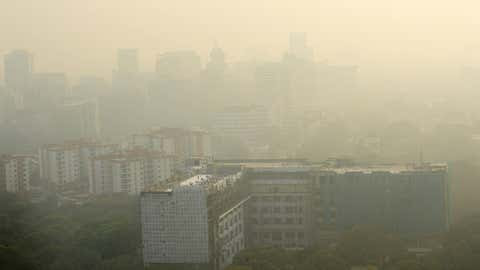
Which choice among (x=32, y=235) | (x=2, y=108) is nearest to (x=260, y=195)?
(x=32, y=235)

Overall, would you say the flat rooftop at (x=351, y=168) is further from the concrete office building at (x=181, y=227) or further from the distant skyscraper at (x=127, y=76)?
the distant skyscraper at (x=127, y=76)

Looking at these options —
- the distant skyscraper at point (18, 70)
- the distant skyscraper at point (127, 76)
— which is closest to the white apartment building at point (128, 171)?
the distant skyscraper at point (18, 70)

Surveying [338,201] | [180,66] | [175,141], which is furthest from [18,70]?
[338,201]

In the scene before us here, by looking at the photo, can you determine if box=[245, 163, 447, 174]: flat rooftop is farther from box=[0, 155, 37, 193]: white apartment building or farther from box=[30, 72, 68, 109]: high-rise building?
box=[30, 72, 68, 109]: high-rise building

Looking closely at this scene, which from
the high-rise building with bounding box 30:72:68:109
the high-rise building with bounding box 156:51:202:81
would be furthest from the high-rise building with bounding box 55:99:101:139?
the high-rise building with bounding box 156:51:202:81

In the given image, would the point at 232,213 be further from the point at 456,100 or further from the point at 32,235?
the point at 456,100
